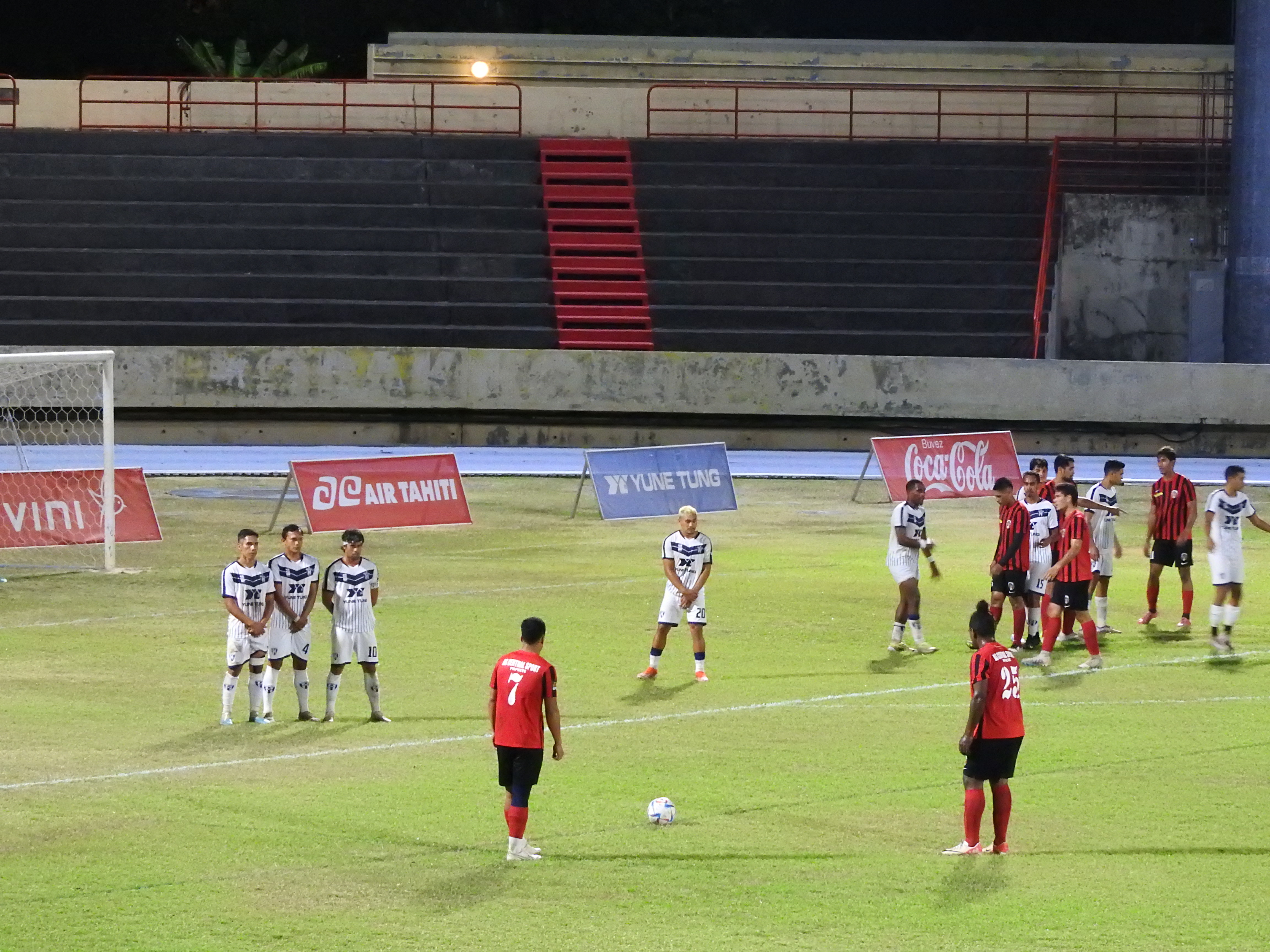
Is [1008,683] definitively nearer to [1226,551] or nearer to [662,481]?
[1226,551]

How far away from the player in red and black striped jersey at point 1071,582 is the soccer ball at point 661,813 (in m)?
7.33

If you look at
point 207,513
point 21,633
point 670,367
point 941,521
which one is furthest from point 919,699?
point 670,367

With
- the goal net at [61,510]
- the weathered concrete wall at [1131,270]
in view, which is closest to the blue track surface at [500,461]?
the weathered concrete wall at [1131,270]

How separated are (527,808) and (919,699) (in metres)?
6.15

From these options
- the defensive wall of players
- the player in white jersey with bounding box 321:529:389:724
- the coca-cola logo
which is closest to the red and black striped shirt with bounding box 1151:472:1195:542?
the coca-cola logo

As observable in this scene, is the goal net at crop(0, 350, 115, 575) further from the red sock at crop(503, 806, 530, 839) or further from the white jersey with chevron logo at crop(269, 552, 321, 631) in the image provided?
the red sock at crop(503, 806, 530, 839)

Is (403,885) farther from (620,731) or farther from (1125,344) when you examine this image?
(1125,344)

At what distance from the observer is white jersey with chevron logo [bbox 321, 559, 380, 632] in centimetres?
1614

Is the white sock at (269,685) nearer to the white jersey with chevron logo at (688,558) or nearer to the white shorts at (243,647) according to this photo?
the white shorts at (243,647)

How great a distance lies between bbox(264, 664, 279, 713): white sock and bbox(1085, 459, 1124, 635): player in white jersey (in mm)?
9110

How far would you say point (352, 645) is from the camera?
16312 mm

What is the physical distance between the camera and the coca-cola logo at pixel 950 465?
3119 centimetres

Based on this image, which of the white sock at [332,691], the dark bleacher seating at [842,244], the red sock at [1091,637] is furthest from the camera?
the dark bleacher seating at [842,244]

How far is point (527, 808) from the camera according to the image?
12.5m
